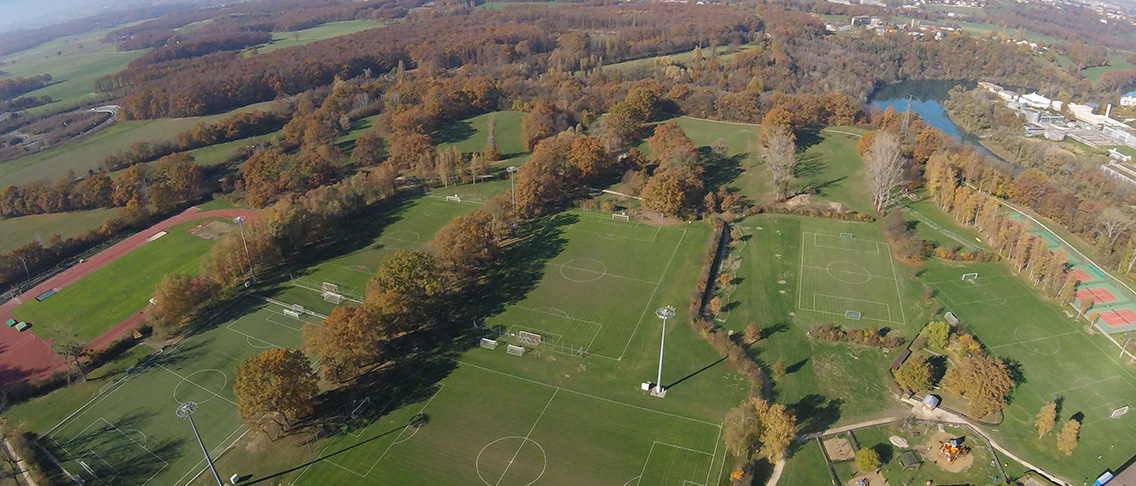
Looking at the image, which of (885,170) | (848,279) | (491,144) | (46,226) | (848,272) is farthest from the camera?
(491,144)

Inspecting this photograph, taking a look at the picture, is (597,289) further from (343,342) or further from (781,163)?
(781,163)

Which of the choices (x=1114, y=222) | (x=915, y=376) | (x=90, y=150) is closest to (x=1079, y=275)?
(x=1114, y=222)

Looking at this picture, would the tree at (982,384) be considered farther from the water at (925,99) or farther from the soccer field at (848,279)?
the water at (925,99)

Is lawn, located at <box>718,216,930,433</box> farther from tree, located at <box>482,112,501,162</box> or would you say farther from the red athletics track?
the red athletics track

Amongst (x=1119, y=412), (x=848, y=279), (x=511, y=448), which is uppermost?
(x=848, y=279)

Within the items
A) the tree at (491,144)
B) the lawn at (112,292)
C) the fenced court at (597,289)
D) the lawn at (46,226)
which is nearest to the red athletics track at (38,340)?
the lawn at (112,292)

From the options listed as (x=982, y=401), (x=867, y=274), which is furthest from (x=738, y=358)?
(x=867, y=274)

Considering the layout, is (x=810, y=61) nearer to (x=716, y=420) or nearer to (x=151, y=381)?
(x=716, y=420)

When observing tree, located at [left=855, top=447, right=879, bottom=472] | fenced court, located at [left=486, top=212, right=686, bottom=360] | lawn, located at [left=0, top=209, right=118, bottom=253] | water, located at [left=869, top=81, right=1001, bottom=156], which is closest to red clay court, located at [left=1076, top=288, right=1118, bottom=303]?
tree, located at [left=855, top=447, right=879, bottom=472]
